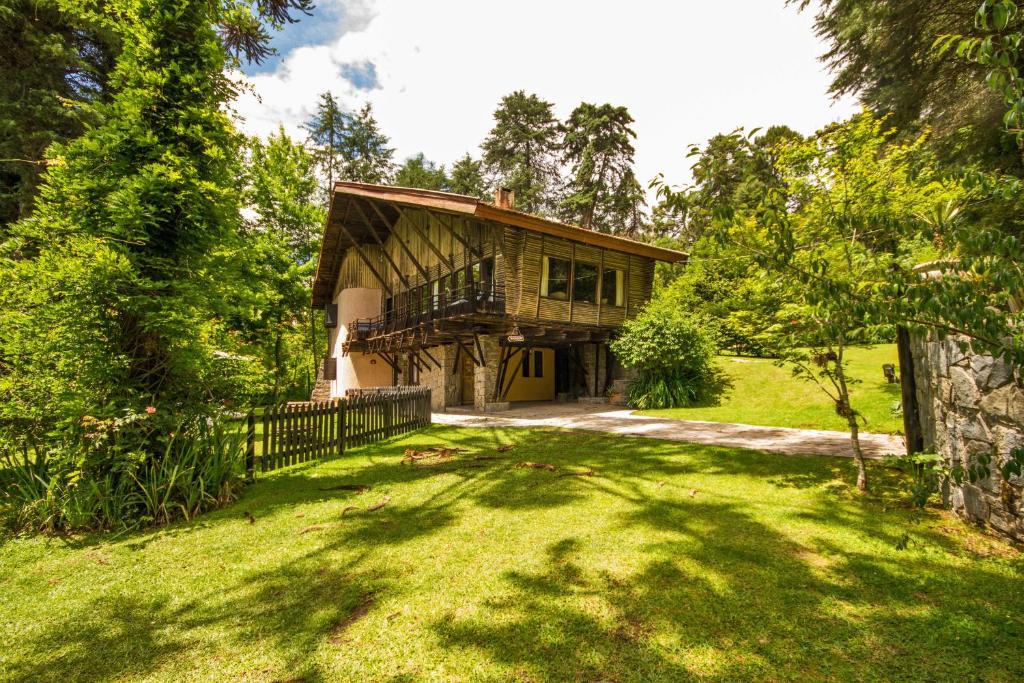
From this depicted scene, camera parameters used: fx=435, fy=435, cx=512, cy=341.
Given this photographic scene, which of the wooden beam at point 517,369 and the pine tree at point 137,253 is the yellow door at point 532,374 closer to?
the wooden beam at point 517,369

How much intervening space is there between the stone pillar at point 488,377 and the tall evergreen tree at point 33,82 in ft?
45.7

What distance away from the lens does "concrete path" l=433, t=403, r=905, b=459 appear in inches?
296

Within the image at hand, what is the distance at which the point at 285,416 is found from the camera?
7988 mm

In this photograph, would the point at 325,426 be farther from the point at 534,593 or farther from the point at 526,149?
the point at 526,149

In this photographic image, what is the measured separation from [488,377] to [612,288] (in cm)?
653

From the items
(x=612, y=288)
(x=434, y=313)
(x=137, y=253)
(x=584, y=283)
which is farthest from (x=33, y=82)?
(x=612, y=288)

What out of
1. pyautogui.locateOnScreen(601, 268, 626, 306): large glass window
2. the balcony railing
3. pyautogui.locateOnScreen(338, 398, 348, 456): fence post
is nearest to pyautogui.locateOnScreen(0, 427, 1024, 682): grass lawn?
pyautogui.locateOnScreen(338, 398, 348, 456): fence post

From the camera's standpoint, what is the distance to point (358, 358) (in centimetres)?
2486

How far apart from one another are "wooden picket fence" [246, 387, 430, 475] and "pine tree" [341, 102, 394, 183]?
34215 millimetres

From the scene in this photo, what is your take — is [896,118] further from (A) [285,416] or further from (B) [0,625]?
(B) [0,625]

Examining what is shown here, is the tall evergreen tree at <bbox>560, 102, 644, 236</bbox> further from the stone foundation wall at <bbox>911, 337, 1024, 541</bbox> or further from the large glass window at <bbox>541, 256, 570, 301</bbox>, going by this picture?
the stone foundation wall at <bbox>911, 337, 1024, 541</bbox>

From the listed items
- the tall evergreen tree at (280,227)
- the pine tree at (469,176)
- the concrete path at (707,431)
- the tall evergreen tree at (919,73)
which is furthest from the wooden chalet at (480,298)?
the pine tree at (469,176)

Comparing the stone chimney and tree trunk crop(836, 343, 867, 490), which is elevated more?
the stone chimney

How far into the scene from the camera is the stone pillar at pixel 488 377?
16062 millimetres
